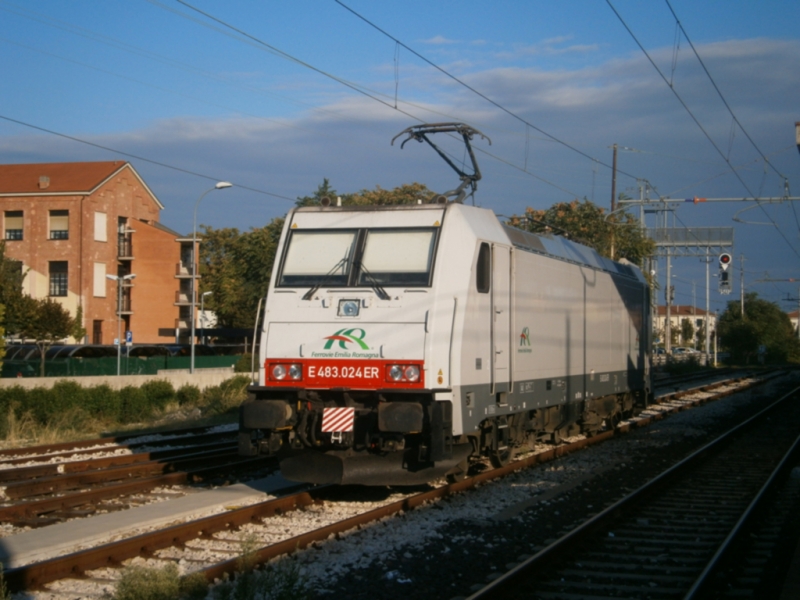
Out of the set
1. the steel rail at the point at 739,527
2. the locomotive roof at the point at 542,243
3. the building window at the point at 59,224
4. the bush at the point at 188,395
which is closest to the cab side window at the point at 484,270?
the locomotive roof at the point at 542,243

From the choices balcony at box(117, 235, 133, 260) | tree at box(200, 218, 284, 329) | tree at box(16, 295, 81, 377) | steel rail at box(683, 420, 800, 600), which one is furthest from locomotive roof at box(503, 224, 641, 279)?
balcony at box(117, 235, 133, 260)

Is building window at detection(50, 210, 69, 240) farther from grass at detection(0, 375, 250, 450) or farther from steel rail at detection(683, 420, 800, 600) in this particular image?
steel rail at detection(683, 420, 800, 600)

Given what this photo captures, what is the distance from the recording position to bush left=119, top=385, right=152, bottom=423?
92.0 feet

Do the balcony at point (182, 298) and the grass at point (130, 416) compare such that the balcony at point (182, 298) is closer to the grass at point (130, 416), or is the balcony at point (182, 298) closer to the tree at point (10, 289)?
the tree at point (10, 289)

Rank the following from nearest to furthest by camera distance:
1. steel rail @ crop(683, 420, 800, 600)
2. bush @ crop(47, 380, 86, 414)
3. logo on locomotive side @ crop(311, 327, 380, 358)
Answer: steel rail @ crop(683, 420, 800, 600)
logo on locomotive side @ crop(311, 327, 380, 358)
bush @ crop(47, 380, 86, 414)

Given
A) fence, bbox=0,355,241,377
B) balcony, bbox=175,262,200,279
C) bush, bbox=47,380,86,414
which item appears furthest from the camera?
balcony, bbox=175,262,200,279

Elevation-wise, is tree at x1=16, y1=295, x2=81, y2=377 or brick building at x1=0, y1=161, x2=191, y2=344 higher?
brick building at x1=0, y1=161, x2=191, y2=344

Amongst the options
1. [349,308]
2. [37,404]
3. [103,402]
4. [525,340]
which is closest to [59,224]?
[103,402]

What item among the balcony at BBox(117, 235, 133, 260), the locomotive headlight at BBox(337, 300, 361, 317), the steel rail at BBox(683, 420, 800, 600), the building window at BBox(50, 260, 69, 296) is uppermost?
the balcony at BBox(117, 235, 133, 260)

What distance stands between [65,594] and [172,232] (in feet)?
187

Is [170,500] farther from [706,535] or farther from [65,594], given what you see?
[706,535]

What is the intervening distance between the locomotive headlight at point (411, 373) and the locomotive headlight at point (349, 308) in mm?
981

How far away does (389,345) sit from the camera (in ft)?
34.3

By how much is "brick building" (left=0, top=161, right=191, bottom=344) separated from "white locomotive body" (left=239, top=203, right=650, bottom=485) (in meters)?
42.2
